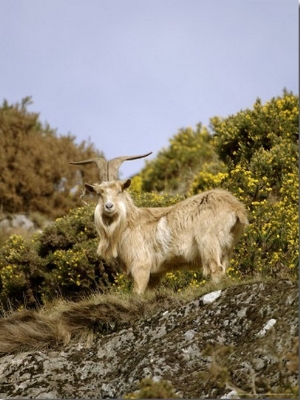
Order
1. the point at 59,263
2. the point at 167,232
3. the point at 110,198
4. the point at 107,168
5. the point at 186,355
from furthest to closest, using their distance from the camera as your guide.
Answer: the point at 59,263 → the point at 107,168 → the point at 110,198 → the point at 167,232 → the point at 186,355

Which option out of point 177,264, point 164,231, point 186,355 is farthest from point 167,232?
point 186,355

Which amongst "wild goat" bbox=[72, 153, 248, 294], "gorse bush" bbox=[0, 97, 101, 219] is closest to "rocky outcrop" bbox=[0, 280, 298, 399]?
"wild goat" bbox=[72, 153, 248, 294]

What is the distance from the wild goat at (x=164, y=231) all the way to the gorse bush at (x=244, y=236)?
1.11 m

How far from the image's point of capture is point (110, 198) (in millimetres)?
12562

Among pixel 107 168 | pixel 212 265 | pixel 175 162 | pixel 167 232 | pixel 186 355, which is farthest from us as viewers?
pixel 175 162

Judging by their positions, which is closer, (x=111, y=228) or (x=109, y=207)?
(x=109, y=207)

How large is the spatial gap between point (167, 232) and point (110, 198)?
93 cm

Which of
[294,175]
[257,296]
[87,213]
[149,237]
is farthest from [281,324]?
[87,213]

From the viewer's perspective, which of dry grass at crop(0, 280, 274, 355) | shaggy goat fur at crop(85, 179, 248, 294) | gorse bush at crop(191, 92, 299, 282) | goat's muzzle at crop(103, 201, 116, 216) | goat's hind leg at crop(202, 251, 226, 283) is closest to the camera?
dry grass at crop(0, 280, 274, 355)

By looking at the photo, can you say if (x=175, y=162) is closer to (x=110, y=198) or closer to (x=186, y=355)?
(x=110, y=198)

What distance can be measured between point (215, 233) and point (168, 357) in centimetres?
250

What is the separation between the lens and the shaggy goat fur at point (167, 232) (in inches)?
475

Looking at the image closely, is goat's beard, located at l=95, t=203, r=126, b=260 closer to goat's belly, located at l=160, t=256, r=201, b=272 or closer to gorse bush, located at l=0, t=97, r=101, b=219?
goat's belly, located at l=160, t=256, r=201, b=272

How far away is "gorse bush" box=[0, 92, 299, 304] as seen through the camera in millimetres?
14781
